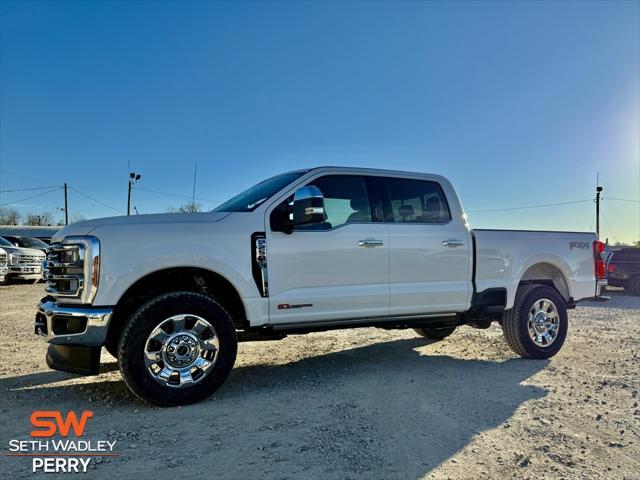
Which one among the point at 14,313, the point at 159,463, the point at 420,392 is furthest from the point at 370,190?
the point at 14,313

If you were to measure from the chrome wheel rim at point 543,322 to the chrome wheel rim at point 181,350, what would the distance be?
12.8 feet

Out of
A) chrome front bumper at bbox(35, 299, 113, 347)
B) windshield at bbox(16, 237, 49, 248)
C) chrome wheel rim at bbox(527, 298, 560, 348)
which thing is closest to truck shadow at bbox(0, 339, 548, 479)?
chrome wheel rim at bbox(527, 298, 560, 348)

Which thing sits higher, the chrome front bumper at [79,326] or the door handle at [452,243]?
the door handle at [452,243]

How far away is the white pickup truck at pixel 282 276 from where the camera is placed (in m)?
3.80

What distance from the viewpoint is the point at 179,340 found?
388 cm

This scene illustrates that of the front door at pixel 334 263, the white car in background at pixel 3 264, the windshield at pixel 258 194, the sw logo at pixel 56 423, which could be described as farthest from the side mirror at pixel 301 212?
the white car in background at pixel 3 264

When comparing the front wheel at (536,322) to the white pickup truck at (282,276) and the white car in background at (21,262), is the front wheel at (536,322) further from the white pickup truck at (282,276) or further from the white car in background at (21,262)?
the white car in background at (21,262)

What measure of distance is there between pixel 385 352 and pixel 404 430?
2.78 metres

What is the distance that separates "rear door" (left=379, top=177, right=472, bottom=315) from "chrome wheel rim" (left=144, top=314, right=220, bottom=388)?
6.38 ft

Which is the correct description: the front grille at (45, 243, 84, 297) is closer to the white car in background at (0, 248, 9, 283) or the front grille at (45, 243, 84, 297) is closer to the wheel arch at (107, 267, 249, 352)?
the wheel arch at (107, 267, 249, 352)

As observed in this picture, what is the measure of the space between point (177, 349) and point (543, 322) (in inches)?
174

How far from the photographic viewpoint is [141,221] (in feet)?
13.2

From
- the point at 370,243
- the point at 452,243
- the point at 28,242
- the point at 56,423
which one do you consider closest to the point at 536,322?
the point at 452,243

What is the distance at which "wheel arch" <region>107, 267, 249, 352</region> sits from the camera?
403 centimetres
